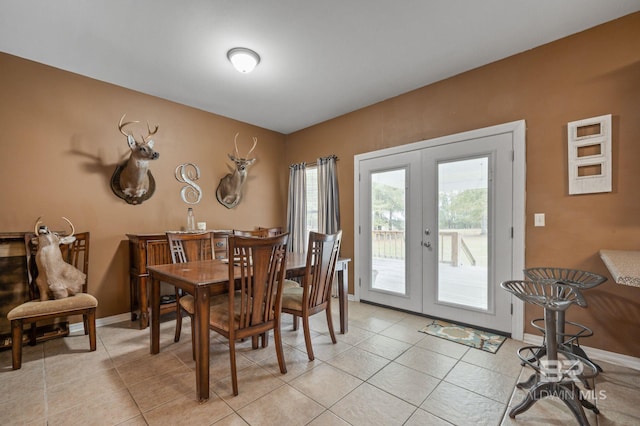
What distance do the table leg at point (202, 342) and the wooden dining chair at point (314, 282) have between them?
0.73 m

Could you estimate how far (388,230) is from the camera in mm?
3645

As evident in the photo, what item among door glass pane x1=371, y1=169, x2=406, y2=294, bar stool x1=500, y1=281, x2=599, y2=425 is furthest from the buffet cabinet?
bar stool x1=500, y1=281, x2=599, y2=425

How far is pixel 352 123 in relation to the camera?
13.4 ft

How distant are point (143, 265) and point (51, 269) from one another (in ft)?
2.41

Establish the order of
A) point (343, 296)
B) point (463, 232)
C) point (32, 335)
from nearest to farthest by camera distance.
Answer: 1. point (32, 335)
2. point (343, 296)
3. point (463, 232)

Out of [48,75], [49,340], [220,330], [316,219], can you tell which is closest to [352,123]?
[316,219]

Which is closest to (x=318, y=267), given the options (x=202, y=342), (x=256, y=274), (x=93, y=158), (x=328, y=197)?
(x=256, y=274)

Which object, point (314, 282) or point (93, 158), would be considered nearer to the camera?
point (314, 282)

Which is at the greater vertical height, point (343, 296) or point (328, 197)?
point (328, 197)

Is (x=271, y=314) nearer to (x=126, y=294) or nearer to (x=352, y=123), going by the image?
(x=126, y=294)

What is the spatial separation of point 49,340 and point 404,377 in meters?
3.29

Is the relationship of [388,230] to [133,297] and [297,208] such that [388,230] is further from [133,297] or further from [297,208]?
[133,297]

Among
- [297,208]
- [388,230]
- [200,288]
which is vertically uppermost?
[297,208]

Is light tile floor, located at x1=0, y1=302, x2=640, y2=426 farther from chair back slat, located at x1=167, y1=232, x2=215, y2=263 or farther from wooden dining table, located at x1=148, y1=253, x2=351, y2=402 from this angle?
chair back slat, located at x1=167, y1=232, x2=215, y2=263
